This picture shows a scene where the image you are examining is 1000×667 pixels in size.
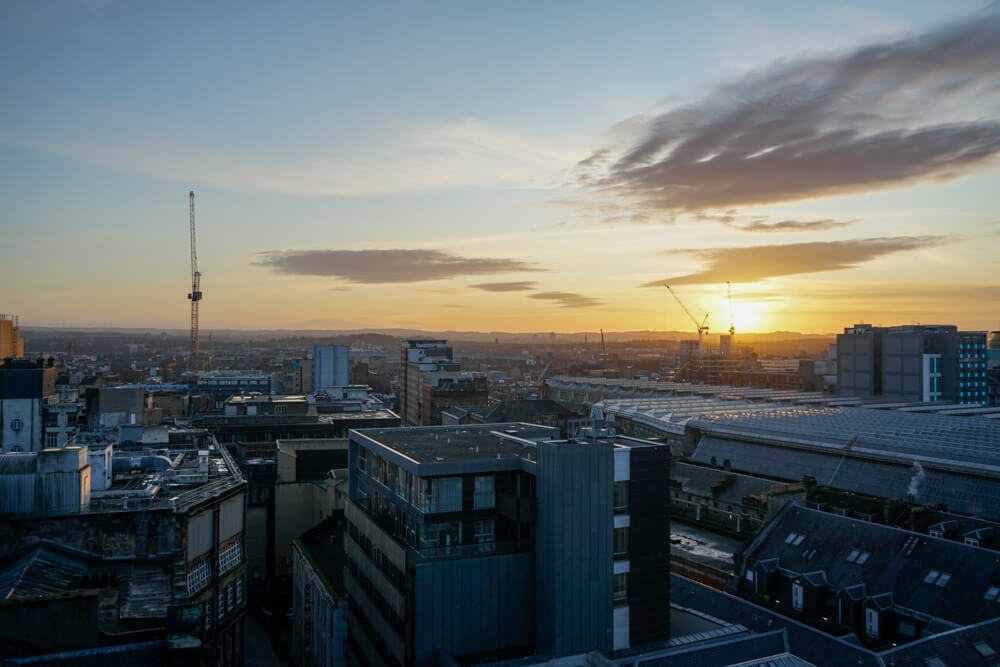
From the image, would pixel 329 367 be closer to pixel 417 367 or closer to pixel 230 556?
pixel 417 367

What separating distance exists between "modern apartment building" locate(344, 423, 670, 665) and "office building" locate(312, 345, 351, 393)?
472ft

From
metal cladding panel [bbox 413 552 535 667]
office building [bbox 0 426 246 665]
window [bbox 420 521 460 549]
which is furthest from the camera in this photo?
office building [bbox 0 426 246 665]

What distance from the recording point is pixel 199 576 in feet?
119

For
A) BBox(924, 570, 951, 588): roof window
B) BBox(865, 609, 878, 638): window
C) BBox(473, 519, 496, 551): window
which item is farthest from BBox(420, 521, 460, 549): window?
BBox(924, 570, 951, 588): roof window

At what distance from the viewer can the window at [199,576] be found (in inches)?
1377

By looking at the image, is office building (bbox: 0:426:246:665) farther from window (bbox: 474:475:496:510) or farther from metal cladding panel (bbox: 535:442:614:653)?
metal cladding panel (bbox: 535:442:614:653)

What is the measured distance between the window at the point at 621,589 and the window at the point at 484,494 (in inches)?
223

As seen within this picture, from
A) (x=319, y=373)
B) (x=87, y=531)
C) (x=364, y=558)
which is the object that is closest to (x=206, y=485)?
(x=87, y=531)

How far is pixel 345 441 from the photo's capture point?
68.4 meters

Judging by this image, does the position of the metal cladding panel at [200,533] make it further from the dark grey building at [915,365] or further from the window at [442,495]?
the dark grey building at [915,365]

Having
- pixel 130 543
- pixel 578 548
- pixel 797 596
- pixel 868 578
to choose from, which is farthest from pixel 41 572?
pixel 868 578

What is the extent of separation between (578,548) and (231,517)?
72.1 feet

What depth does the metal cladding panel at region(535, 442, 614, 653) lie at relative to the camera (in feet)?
90.8

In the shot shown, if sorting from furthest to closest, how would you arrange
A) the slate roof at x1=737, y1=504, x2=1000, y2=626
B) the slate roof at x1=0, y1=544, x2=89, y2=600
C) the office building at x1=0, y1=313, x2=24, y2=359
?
the office building at x1=0, y1=313, x2=24, y2=359
the slate roof at x1=737, y1=504, x2=1000, y2=626
the slate roof at x1=0, y1=544, x2=89, y2=600
